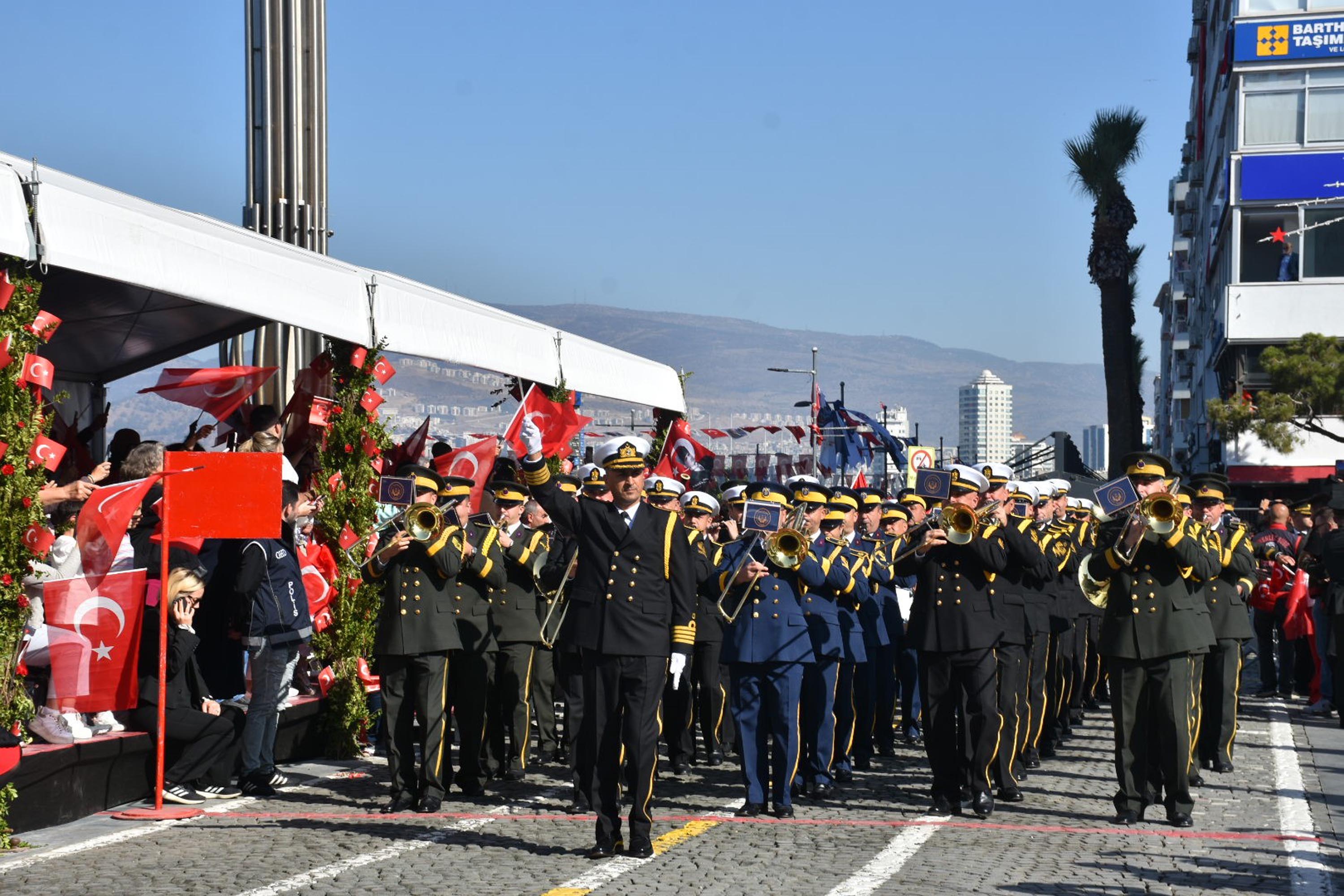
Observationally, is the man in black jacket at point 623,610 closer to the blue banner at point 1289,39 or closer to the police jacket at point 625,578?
the police jacket at point 625,578

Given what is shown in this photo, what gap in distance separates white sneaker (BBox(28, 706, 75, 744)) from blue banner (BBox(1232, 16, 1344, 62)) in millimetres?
42735

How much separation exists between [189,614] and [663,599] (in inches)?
129

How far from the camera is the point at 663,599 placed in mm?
9461

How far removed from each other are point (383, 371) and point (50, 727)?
4575 millimetres

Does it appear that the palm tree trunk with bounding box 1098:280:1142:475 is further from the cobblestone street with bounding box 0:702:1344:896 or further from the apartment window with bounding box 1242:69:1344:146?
the cobblestone street with bounding box 0:702:1344:896

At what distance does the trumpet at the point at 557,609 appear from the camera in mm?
10086

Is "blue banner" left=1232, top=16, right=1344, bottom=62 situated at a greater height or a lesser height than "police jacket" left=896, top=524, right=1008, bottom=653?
greater

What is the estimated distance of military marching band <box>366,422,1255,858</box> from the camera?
31.0 feet

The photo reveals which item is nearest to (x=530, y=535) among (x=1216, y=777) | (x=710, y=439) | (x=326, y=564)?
(x=326, y=564)

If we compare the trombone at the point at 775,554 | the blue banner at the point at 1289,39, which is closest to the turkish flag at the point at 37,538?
the trombone at the point at 775,554

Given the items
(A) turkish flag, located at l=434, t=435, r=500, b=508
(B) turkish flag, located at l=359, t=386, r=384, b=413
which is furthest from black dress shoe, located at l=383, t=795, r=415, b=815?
(A) turkish flag, located at l=434, t=435, r=500, b=508

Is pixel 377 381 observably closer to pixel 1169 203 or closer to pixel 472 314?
pixel 472 314

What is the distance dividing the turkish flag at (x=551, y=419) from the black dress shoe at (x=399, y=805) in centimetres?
634

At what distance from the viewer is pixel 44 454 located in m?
9.62
